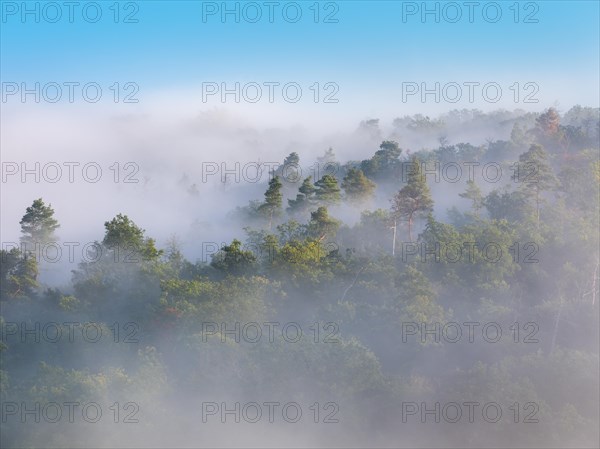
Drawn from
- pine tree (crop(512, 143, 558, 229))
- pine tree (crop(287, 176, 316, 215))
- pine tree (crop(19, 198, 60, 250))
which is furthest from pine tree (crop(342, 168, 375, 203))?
pine tree (crop(19, 198, 60, 250))

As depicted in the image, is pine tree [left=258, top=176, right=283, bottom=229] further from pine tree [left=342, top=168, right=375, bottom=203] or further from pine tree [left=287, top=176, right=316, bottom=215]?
pine tree [left=342, top=168, right=375, bottom=203]

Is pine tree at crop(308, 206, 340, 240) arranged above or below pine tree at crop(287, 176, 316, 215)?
below

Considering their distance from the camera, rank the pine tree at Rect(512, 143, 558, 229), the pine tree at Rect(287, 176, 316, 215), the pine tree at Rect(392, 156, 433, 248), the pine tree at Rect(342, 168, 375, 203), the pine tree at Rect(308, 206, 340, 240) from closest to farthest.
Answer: the pine tree at Rect(392, 156, 433, 248) < the pine tree at Rect(308, 206, 340, 240) < the pine tree at Rect(512, 143, 558, 229) < the pine tree at Rect(287, 176, 316, 215) < the pine tree at Rect(342, 168, 375, 203)

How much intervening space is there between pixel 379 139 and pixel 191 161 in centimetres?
4314

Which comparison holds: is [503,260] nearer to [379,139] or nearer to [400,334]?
[400,334]

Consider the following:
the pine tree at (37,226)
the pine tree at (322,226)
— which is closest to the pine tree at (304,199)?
the pine tree at (322,226)

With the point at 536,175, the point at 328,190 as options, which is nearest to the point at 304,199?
the point at 328,190

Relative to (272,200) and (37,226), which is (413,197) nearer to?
(272,200)

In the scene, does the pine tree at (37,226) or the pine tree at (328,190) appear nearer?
the pine tree at (37,226)

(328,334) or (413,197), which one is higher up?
(413,197)

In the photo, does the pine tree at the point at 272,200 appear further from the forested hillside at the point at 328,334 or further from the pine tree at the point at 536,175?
the pine tree at the point at 536,175

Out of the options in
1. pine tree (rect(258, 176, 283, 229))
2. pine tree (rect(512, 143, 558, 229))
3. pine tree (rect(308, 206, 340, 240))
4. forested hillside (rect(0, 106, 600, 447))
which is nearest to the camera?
forested hillside (rect(0, 106, 600, 447))

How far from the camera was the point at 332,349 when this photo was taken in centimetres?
3462

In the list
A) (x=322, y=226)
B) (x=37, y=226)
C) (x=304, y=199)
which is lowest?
(x=322, y=226)
